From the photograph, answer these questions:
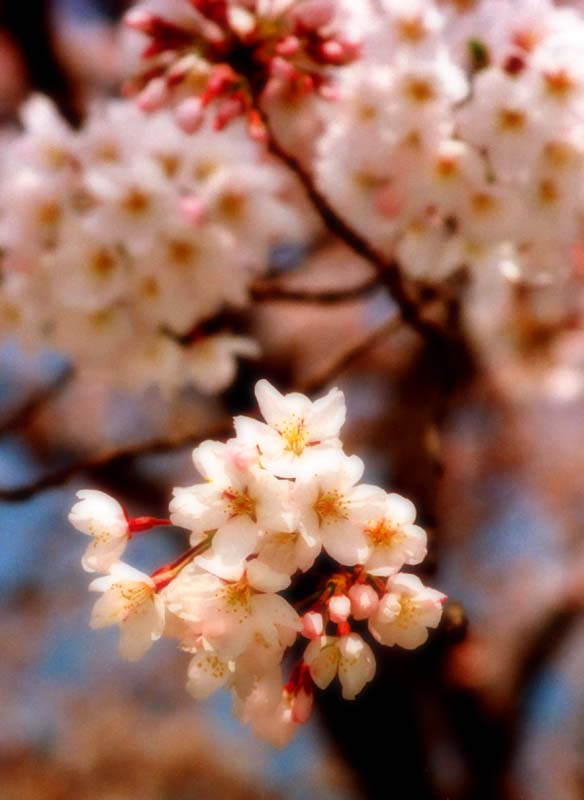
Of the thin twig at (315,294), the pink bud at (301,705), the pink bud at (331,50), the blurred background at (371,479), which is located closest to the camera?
the pink bud at (301,705)

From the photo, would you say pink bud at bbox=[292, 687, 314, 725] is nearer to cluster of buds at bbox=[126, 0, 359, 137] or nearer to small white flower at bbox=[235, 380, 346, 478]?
small white flower at bbox=[235, 380, 346, 478]

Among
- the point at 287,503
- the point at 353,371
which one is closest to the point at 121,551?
the point at 287,503

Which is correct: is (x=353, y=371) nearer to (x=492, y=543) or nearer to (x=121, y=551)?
(x=492, y=543)

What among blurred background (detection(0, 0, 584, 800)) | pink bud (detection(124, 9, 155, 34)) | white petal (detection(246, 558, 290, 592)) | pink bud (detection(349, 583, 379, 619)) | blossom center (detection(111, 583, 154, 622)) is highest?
pink bud (detection(124, 9, 155, 34))

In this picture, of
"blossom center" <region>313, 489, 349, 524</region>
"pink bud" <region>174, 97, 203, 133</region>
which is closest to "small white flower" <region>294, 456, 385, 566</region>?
"blossom center" <region>313, 489, 349, 524</region>

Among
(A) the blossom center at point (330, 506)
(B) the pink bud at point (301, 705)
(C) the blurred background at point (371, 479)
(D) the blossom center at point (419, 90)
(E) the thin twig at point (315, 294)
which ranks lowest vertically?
(C) the blurred background at point (371, 479)

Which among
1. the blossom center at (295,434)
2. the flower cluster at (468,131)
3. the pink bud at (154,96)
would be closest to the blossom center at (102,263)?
the pink bud at (154,96)

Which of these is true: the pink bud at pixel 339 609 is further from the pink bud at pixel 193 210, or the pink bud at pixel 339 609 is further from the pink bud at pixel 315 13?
the pink bud at pixel 315 13
